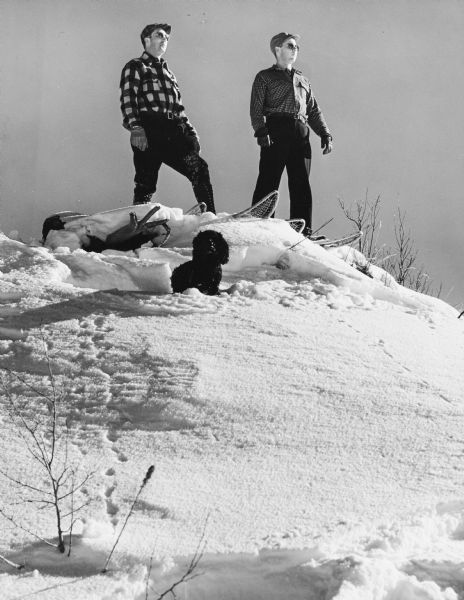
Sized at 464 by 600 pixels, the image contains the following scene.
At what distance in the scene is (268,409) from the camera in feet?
14.4

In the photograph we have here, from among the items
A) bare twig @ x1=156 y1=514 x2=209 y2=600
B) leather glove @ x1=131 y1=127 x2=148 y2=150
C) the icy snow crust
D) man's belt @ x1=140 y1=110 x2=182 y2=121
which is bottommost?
bare twig @ x1=156 y1=514 x2=209 y2=600

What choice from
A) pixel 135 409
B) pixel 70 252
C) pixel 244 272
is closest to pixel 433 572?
pixel 135 409

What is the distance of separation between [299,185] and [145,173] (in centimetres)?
135

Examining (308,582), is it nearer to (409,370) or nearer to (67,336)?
(409,370)

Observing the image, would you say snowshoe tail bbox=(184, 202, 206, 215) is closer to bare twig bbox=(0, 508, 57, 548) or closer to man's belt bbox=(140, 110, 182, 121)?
man's belt bbox=(140, 110, 182, 121)

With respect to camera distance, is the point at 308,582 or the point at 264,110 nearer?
the point at 308,582

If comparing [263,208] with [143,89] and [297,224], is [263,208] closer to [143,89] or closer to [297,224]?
[297,224]

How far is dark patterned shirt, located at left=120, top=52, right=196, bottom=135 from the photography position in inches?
279

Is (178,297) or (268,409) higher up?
(178,297)

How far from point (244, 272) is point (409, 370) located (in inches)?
72.5

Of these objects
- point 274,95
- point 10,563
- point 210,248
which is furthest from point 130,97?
point 10,563

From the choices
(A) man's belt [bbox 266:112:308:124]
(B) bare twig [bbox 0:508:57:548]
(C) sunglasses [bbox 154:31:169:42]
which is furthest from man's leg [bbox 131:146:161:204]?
(B) bare twig [bbox 0:508:57:548]

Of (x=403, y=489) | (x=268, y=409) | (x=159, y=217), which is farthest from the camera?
(x=159, y=217)

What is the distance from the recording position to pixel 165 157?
7.16 m
